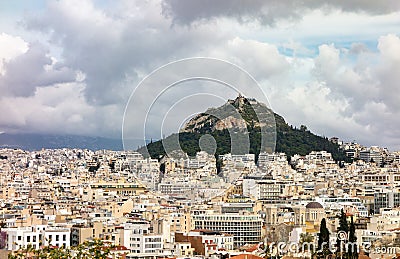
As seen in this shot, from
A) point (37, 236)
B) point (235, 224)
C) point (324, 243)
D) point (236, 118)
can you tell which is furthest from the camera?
point (236, 118)

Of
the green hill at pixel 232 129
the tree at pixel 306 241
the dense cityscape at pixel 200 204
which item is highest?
the green hill at pixel 232 129

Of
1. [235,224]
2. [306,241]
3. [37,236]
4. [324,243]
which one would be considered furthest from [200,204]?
[324,243]

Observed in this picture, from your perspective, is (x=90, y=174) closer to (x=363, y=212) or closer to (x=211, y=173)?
(x=211, y=173)

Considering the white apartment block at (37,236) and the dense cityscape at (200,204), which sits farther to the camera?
the dense cityscape at (200,204)

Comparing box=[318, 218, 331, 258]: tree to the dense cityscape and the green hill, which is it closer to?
the dense cityscape

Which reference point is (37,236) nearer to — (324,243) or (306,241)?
(306,241)

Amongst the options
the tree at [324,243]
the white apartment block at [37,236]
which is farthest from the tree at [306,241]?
the white apartment block at [37,236]

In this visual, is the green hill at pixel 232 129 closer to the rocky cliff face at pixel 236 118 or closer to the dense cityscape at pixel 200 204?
the rocky cliff face at pixel 236 118

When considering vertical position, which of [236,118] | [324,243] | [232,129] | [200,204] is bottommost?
[324,243]

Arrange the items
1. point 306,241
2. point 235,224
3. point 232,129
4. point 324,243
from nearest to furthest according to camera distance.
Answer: point 324,243 → point 306,241 → point 235,224 → point 232,129

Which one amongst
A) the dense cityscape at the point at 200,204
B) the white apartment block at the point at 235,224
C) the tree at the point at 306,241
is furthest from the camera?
the white apartment block at the point at 235,224
